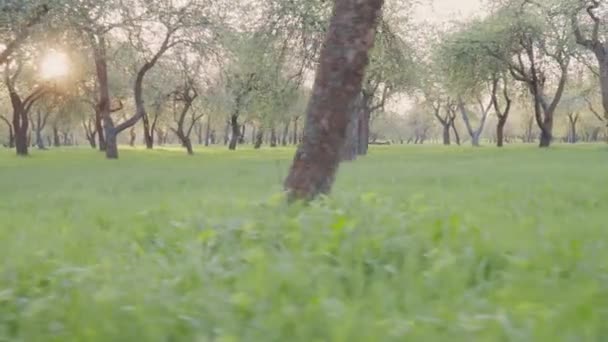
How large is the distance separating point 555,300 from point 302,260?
1634 millimetres

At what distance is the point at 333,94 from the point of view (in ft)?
22.5

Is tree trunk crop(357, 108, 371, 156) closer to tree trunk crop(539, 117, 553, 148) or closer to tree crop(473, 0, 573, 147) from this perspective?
tree crop(473, 0, 573, 147)

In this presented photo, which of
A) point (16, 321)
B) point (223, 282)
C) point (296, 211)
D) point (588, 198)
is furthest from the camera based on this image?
point (588, 198)

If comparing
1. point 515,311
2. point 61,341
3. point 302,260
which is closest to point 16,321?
point 61,341

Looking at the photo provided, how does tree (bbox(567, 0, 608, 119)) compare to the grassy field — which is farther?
tree (bbox(567, 0, 608, 119))

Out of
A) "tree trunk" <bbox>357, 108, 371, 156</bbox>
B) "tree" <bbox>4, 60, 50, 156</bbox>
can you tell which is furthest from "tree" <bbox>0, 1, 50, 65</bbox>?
"tree trunk" <bbox>357, 108, 371, 156</bbox>

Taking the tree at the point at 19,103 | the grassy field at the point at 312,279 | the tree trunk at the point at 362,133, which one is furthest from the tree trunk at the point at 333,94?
the tree at the point at 19,103

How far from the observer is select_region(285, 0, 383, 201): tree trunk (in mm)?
6688

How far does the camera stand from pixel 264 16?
2270 centimetres

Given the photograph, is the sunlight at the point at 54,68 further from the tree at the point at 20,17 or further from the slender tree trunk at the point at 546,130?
the slender tree trunk at the point at 546,130

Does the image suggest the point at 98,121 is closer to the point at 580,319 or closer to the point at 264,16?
the point at 264,16

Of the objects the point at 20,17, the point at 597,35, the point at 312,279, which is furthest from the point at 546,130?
the point at 312,279

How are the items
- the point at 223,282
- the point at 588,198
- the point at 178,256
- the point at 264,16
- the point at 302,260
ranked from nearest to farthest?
the point at 223,282, the point at 302,260, the point at 178,256, the point at 588,198, the point at 264,16

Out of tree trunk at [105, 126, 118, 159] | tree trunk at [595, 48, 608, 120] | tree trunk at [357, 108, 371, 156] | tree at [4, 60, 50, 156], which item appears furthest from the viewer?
tree at [4, 60, 50, 156]
